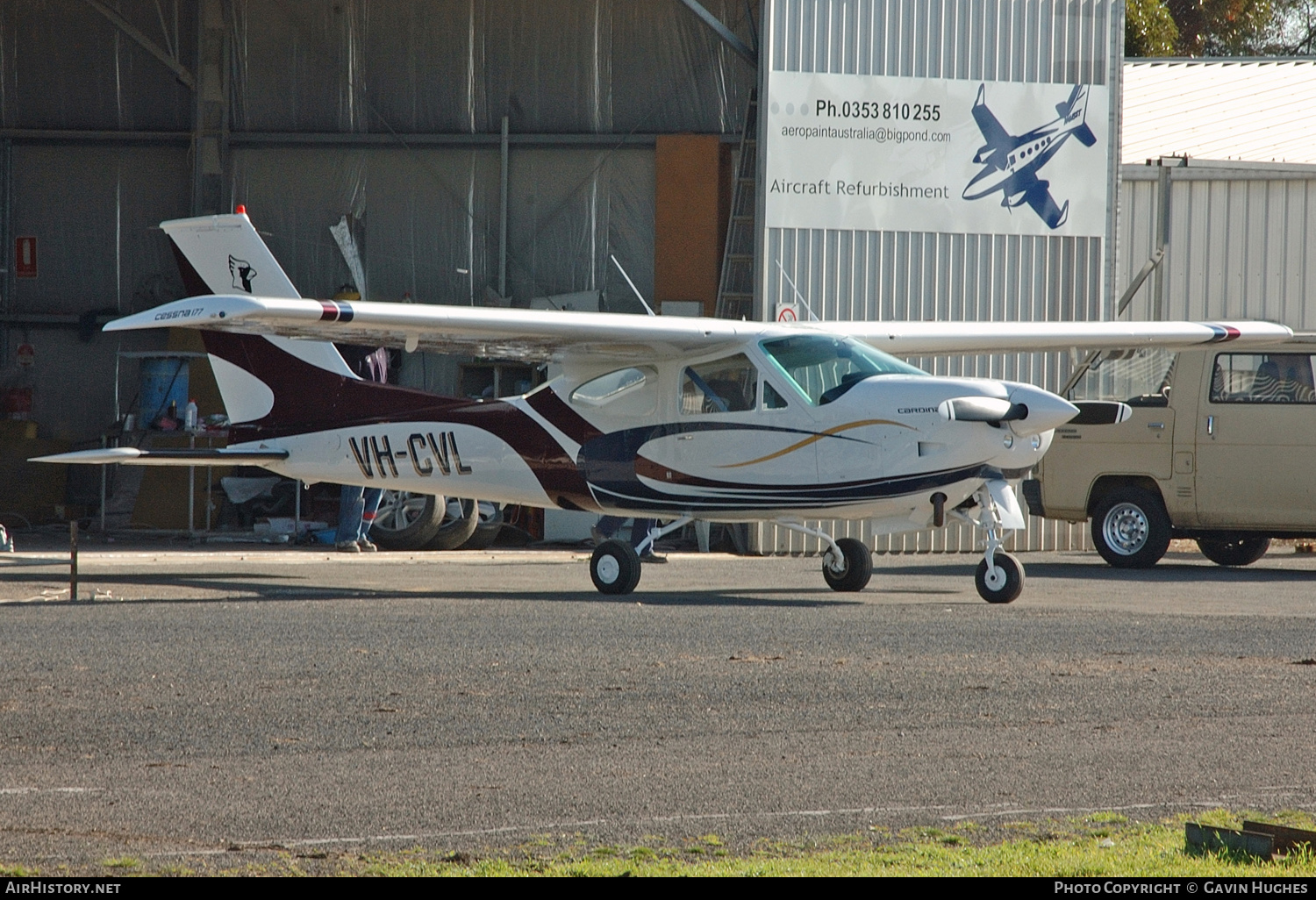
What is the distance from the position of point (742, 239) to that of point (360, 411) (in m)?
7.70

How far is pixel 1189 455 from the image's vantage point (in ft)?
46.3

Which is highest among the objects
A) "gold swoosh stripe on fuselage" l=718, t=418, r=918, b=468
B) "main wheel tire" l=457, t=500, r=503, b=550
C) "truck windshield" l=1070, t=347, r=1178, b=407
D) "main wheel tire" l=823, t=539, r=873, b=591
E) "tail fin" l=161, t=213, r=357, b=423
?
"tail fin" l=161, t=213, r=357, b=423

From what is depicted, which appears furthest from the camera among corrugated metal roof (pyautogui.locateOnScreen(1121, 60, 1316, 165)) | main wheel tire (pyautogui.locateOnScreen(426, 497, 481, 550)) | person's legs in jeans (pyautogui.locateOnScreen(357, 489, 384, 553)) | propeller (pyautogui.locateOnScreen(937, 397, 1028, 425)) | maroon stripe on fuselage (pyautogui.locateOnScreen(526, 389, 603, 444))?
corrugated metal roof (pyautogui.locateOnScreen(1121, 60, 1316, 165))

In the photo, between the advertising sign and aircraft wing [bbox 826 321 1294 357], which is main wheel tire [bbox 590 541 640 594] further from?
the advertising sign

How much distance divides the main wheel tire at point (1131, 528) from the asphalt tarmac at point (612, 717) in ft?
10.8

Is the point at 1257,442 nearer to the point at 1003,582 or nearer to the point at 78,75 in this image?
the point at 1003,582

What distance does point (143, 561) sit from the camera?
583 inches

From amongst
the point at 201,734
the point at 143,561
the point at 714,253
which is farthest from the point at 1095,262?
the point at 201,734

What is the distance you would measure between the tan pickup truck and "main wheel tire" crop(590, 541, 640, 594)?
14.9ft

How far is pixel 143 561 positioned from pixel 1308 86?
18892 mm

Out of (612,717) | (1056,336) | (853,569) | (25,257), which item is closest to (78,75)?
(25,257)

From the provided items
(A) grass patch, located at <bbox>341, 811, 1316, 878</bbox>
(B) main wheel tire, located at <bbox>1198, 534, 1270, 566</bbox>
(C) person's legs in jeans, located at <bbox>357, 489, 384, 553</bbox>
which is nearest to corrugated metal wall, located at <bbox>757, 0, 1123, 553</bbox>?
(B) main wheel tire, located at <bbox>1198, 534, 1270, 566</bbox>

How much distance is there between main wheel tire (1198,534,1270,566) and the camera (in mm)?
15492

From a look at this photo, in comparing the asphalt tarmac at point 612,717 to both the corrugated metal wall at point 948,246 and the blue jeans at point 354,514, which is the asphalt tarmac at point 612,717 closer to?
the blue jeans at point 354,514
